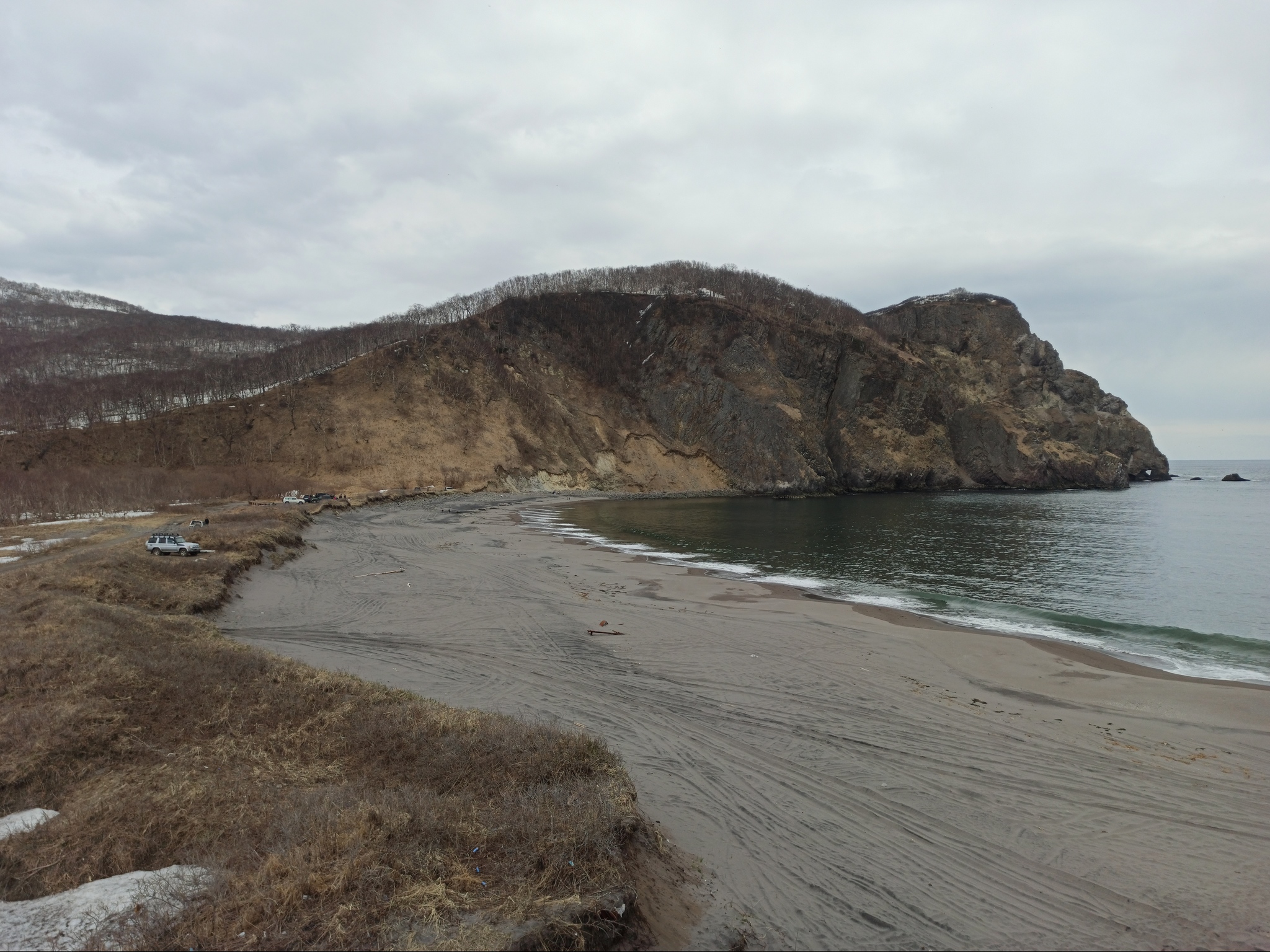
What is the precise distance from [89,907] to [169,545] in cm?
2602

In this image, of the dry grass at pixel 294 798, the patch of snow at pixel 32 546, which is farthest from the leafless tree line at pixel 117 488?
the dry grass at pixel 294 798

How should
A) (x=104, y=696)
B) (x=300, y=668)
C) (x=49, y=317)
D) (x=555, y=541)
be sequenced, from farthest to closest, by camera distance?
1. (x=49, y=317)
2. (x=555, y=541)
3. (x=300, y=668)
4. (x=104, y=696)

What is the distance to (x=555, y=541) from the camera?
1716 inches

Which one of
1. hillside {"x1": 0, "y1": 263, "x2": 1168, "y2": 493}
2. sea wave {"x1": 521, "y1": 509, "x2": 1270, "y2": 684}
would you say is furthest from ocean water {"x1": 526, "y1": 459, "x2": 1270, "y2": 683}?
hillside {"x1": 0, "y1": 263, "x2": 1168, "y2": 493}

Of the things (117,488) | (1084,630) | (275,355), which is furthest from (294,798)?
(275,355)

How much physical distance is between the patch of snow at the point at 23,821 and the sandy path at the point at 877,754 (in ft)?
22.3

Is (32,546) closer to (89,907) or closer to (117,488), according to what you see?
(117,488)

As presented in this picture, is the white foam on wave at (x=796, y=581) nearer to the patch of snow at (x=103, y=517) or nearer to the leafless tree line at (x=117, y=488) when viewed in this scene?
the patch of snow at (x=103, y=517)

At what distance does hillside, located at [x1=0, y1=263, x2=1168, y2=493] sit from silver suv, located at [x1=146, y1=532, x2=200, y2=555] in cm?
5828

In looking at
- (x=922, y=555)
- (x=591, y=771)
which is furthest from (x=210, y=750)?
(x=922, y=555)

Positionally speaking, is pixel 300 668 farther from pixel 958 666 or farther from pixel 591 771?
pixel 958 666

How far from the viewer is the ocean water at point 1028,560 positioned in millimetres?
21984

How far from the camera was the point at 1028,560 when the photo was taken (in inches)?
1471

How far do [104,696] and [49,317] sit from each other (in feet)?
819
